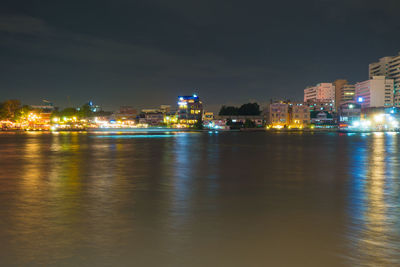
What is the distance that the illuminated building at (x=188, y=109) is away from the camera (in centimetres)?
19638

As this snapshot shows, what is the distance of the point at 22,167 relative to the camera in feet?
61.6

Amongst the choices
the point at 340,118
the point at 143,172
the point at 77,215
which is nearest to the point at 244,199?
the point at 77,215

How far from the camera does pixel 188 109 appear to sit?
19750 centimetres

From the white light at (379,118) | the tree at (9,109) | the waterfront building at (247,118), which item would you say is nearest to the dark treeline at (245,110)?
the waterfront building at (247,118)

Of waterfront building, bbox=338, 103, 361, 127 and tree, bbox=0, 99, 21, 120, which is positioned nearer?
tree, bbox=0, 99, 21, 120

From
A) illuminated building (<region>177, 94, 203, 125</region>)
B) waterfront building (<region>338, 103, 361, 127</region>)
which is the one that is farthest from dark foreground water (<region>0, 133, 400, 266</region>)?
illuminated building (<region>177, 94, 203, 125</region>)

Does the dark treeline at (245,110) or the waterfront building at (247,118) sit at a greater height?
the dark treeline at (245,110)

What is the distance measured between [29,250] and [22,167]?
1430cm

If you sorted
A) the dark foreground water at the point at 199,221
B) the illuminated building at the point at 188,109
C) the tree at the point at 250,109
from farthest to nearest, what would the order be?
the illuminated building at the point at 188,109 < the tree at the point at 250,109 < the dark foreground water at the point at 199,221

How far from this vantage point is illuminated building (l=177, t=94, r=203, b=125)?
196375mm

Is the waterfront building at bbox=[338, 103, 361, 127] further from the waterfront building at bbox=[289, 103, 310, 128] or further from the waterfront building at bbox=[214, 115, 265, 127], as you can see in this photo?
the waterfront building at bbox=[214, 115, 265, 127]

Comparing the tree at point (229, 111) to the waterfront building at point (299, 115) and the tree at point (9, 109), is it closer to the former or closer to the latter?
the waterfront building at point (299, 115)

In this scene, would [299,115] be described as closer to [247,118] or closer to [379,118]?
[247,118]

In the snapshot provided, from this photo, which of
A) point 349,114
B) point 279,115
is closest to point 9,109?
point 279,115
